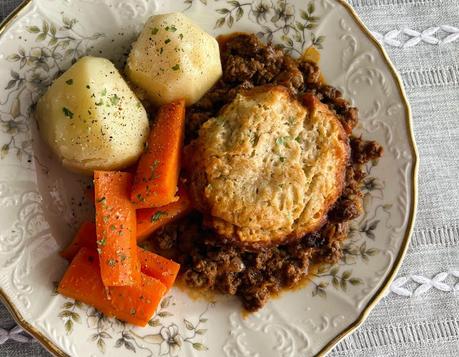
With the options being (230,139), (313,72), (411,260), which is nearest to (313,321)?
(411,260)

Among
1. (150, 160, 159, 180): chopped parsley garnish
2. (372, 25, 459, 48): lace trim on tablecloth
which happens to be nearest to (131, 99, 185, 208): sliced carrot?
(150, 160, 159, 180): chopped parsley garnish

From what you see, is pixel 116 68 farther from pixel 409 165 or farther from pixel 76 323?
pixel 409 165

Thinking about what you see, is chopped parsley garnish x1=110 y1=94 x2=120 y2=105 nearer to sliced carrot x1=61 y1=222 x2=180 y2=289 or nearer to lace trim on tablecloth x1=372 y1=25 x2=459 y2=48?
sliced carrot x1=61 y1=222 x2=180 y2=289

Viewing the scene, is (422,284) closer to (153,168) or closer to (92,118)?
(153,168)

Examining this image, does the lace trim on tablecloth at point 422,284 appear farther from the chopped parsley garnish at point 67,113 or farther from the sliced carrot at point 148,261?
the chopped parsley garnish at point 67,113

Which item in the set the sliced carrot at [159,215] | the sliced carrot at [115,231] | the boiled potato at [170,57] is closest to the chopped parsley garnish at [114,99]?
the boiled potato at [170,57]

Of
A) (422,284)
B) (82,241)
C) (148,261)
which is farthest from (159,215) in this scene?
(422,284)
